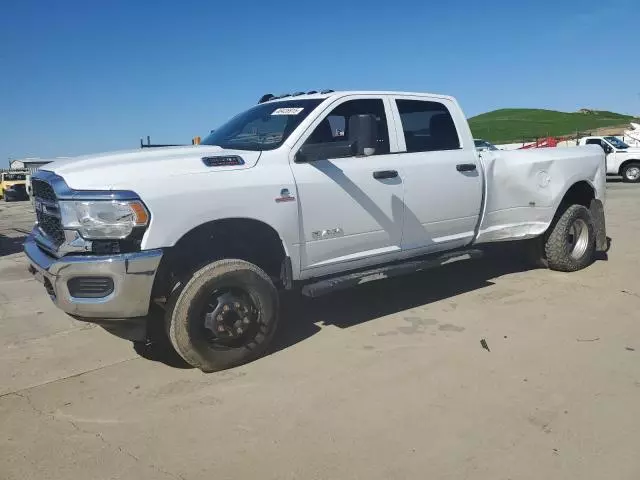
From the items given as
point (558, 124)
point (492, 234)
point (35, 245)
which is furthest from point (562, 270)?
point (558, 124)

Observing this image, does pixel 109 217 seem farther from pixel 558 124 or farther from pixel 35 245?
pixel 558 124

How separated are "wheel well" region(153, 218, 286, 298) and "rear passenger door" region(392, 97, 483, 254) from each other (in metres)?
1.31

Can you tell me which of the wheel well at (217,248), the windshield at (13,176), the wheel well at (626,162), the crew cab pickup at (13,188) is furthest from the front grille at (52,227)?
the windshield at (13,176)

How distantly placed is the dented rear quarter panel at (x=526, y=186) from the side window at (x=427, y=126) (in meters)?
0.46

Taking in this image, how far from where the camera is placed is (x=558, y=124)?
2975 inches

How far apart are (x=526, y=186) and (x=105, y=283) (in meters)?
4.36

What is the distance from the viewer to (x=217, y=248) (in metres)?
4.11

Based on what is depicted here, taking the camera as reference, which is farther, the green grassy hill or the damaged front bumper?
the green grassy hill

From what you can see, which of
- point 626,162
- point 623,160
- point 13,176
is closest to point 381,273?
point 623,160

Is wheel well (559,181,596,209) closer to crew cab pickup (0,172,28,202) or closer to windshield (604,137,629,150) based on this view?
windshield (604,137,629,150)

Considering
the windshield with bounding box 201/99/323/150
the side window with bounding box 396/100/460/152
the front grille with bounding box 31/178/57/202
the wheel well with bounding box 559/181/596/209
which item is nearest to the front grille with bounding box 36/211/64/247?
the front grille with bounding box 31/178/57/202

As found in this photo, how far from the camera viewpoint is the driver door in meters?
4.32

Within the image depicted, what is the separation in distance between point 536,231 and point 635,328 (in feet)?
5.76

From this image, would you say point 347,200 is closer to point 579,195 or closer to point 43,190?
point 43,190
